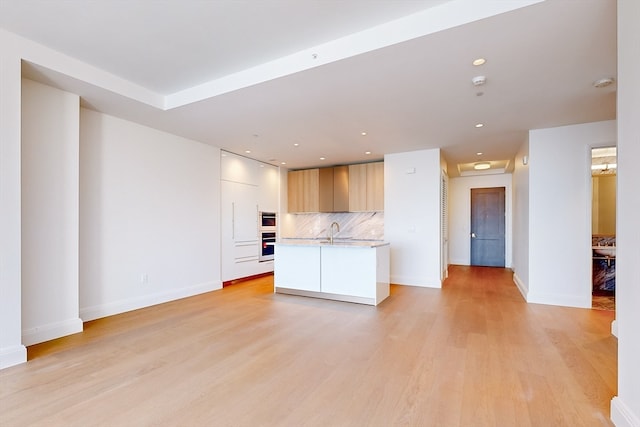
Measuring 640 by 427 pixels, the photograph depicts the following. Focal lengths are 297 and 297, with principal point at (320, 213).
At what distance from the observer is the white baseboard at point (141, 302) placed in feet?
12.5

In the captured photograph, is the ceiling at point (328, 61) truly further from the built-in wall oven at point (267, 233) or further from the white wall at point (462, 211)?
the white wall at point (462, 211)

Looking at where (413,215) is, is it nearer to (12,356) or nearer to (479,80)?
(479,80)

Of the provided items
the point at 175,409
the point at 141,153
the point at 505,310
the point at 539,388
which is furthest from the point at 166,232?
the point at 505,310

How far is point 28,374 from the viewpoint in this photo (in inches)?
96.1

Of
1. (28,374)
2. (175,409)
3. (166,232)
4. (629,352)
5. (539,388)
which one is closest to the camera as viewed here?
(629,352)

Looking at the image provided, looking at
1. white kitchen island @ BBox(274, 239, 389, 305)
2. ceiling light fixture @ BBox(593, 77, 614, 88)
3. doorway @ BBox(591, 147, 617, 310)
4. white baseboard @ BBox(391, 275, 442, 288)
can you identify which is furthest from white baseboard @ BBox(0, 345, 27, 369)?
doorway @ BBox(591, 147, 617, 310)

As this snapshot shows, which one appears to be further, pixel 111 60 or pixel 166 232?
pixel 166 232

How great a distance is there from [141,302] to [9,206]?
2.21 metres

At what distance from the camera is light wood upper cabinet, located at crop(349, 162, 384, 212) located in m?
6.58

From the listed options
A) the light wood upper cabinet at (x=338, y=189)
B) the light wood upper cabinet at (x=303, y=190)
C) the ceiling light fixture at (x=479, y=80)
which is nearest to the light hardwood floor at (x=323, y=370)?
the ceiling light fixture at (x=479, y=80)

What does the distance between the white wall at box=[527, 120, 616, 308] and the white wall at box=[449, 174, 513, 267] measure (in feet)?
13.7

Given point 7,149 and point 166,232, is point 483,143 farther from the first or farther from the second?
point 7,149

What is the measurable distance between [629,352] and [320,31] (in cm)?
307

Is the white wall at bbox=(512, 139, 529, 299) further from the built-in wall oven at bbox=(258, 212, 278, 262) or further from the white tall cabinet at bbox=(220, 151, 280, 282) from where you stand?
the white tall cabinet at bbox=(220, 151, 280, 282)
